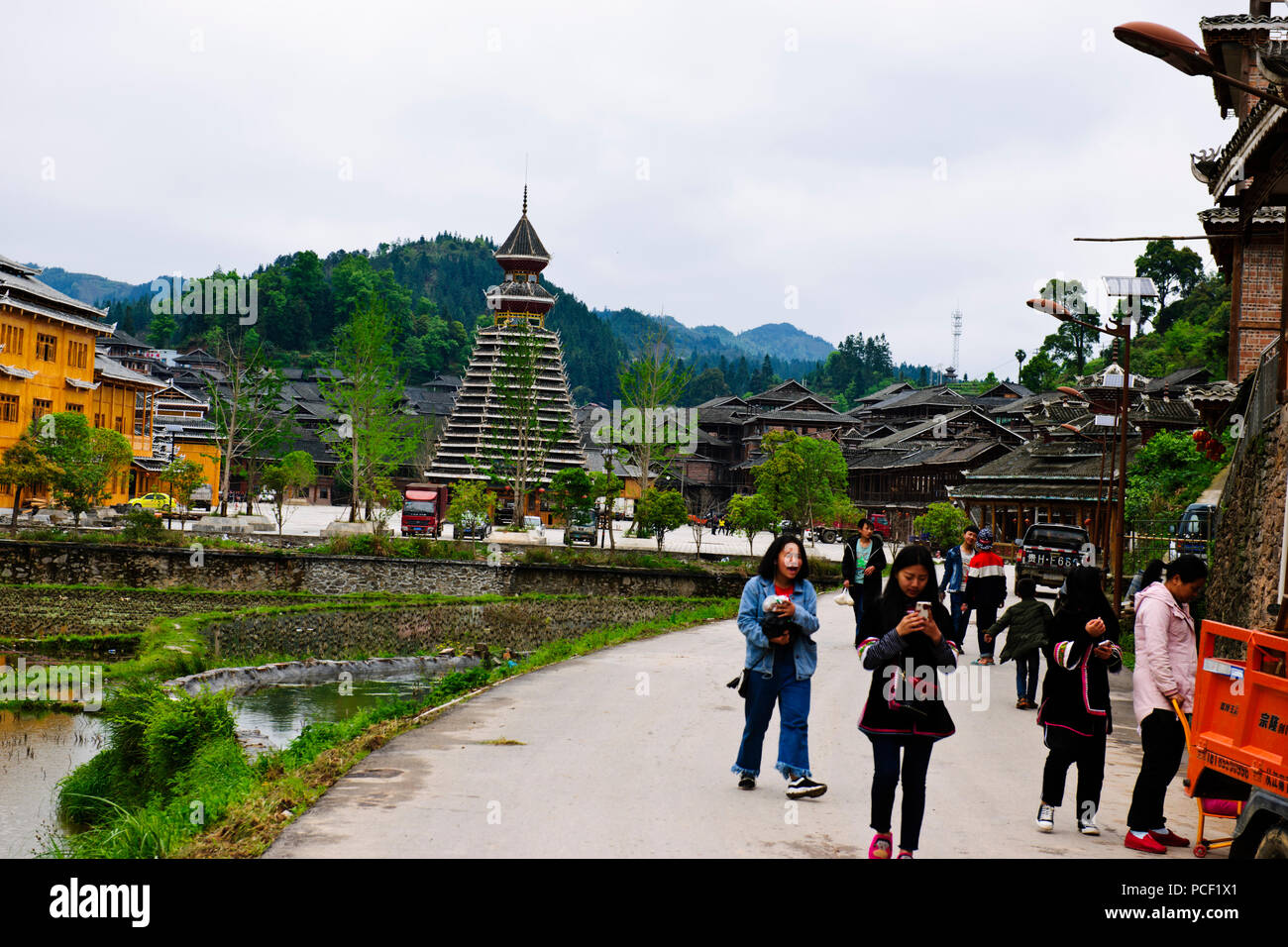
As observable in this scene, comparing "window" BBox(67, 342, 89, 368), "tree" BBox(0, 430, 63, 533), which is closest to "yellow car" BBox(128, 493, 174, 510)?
"window" BBox(67, 342, 89, 368)

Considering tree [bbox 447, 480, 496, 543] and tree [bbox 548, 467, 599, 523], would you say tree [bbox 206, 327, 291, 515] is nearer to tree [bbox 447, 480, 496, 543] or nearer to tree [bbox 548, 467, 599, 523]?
tree [bbox 447, 480, 496, 543]

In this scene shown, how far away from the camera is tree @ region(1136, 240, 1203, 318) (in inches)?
3174

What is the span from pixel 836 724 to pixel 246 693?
44.6 ft

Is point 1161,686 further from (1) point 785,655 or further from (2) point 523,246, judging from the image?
(2) point 523,246

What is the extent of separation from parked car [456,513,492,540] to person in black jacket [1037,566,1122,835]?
1694 inches

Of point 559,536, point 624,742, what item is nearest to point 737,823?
point 624,742

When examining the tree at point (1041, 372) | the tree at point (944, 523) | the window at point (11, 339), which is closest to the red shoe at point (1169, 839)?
the tree at point (944, 523)

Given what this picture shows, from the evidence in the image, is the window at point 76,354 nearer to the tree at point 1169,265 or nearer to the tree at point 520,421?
the tree at point 520,421

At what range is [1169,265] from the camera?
268 feet

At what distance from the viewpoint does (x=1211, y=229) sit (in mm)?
22297

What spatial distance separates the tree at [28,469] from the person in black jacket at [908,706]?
41.9 meters

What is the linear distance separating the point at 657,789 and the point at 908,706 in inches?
104
